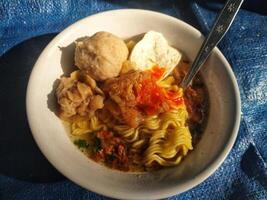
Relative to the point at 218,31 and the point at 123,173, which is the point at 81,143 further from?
the point at 218,31

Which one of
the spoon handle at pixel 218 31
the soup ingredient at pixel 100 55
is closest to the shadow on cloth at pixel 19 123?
the soup ingredient at pixel 100 55

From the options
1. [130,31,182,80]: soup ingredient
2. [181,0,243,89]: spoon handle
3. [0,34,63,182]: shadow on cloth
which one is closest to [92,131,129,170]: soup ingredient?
[0,34,63,182]: shadow on cloth

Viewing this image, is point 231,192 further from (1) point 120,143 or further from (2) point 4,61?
(2) point 4,61

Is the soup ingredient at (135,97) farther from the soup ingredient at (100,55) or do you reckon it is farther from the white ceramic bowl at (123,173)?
the white ceramic bowl at (123,173)

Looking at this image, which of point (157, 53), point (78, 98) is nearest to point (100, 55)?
point (78, 98)

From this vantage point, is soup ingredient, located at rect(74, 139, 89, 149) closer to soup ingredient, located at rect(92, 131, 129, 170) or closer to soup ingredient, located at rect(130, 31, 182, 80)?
soup ingredient, located at rect(92, 131, 129, 170)
